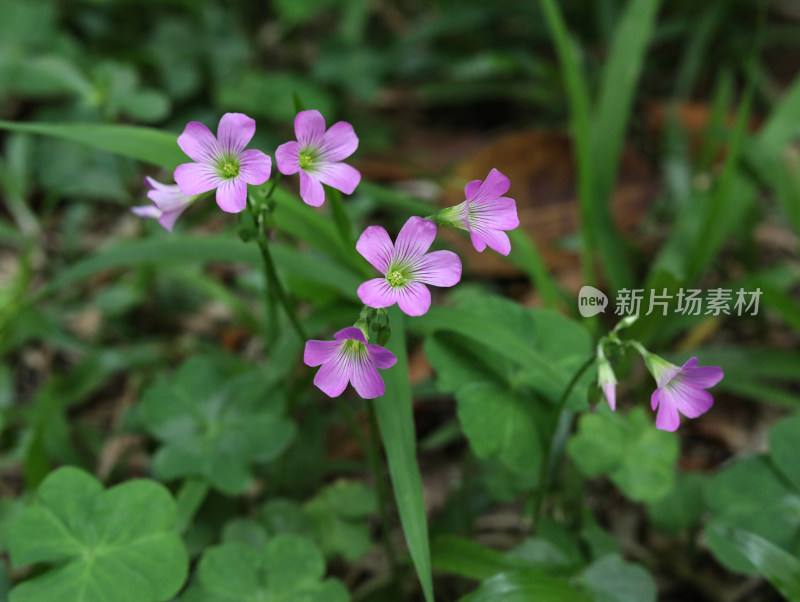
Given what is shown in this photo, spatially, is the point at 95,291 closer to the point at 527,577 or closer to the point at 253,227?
the point at 253,227

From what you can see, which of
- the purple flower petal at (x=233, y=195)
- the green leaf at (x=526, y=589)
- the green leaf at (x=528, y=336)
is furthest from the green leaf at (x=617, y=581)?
the purple flower petal at (x=233, y=195)

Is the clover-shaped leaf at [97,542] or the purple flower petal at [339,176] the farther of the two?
the clover-shaped leaf at [97,542]

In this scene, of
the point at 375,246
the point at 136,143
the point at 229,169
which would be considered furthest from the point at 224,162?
the point at 136,143

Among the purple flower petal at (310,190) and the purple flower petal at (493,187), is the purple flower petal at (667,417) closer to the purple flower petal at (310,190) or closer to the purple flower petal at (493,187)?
the purple flower petal at (493,187)

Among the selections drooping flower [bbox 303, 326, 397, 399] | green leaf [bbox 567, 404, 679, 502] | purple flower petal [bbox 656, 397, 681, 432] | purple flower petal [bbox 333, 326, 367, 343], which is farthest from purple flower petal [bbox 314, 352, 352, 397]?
green leaf [bbox 567, 404, 679, 502]

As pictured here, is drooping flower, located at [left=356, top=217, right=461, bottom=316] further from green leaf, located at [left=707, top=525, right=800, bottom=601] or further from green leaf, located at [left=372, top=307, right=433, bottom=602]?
green leaf, located at [left=707, top=525, right=800, bottom=601]

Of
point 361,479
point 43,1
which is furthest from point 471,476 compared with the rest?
point 43,1
